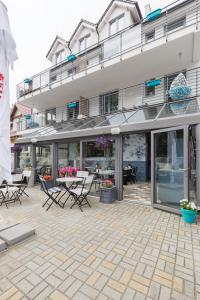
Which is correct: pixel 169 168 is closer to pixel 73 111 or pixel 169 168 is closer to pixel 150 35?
pixel 150 35

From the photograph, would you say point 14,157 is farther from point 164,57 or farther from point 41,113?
point 164,57

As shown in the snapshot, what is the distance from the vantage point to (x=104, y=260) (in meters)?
2.46

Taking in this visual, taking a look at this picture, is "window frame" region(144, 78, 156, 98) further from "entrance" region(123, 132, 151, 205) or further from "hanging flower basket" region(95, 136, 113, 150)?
"hanging flower basket" region(95, 136, 113, 150)

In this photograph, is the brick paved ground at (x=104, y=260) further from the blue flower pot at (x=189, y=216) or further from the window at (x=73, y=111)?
the window at (x=73, y=111)

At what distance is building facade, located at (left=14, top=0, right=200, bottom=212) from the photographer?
4.73 metres

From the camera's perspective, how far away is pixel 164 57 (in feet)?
22.3

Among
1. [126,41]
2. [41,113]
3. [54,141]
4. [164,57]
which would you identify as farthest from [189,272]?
[41,113]

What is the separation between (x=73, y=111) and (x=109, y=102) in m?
Result: 2.81

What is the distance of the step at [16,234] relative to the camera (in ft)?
9.48

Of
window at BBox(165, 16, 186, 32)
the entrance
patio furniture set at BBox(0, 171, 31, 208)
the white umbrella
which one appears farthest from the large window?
window at BBox(165, 16, 186, 32)

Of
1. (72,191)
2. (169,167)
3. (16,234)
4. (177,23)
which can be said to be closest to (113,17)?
(177,23)

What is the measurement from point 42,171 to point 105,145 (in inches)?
175

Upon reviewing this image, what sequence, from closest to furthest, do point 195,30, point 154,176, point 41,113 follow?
1. point 154,176
2. point 195,30
3. point 41,113

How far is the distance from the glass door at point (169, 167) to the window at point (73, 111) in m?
6.64
